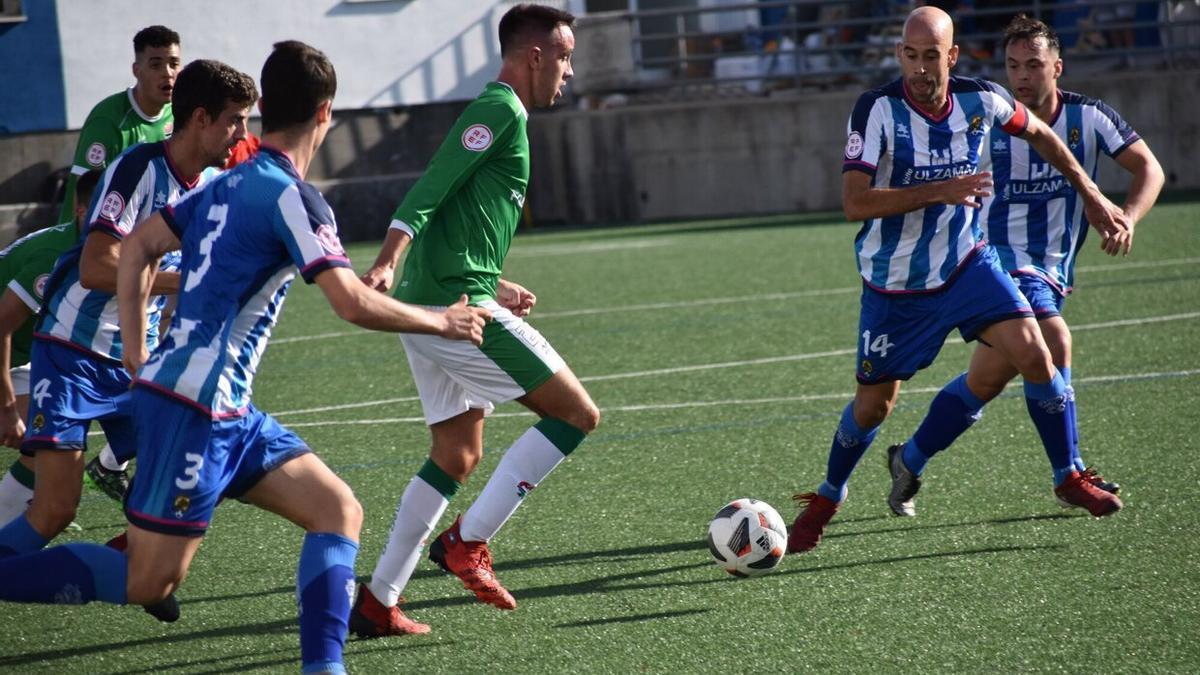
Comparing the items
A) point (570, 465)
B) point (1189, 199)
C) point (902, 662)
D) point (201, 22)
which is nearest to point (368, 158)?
point (201, 22)

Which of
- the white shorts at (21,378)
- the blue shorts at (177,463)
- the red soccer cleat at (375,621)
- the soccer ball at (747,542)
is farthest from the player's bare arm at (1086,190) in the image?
the white shorts at (21,378)

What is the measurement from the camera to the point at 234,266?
3729 millimetres

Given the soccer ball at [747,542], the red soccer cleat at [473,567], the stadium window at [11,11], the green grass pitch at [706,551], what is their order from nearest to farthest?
the green grass pitch at [706,551] < the red soccer cleat at [473,567] < the soccer ball at [747,542] < the stadium window at [11,11]

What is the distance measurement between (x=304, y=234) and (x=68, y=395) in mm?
1722

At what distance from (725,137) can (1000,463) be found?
16254 mm

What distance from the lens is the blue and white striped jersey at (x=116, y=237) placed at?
4684 millimetres

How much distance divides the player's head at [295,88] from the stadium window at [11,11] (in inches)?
732

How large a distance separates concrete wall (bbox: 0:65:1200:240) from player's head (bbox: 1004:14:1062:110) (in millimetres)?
15405

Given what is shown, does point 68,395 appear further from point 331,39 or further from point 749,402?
point 331,39

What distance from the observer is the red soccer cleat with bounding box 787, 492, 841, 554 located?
554cm

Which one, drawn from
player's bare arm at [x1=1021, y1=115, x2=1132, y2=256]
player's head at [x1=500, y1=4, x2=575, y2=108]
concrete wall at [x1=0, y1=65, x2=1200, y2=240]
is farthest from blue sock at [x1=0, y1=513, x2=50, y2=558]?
concrete wall at [x1=0, y1=65, x2=1200, y2=240]

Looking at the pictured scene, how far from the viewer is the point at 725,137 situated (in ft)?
74.1

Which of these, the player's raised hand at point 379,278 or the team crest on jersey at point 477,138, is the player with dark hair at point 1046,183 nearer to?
the team crest on jersey at point 477,138

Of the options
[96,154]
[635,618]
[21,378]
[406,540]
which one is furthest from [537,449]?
[96,154]
